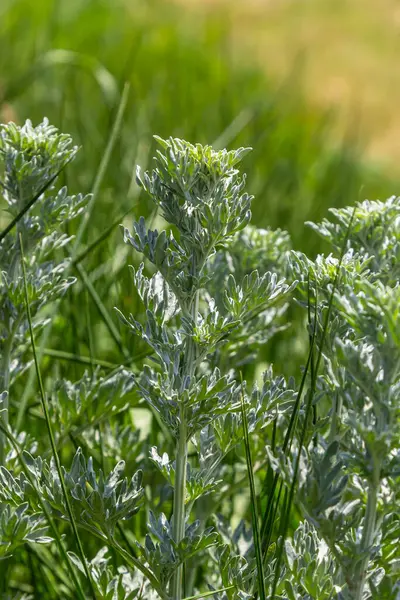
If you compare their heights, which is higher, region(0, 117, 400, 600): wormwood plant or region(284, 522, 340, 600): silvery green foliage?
region(0, 117, 400, 600): wormwood plant

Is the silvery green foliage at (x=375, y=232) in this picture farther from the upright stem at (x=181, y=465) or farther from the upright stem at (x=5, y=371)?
the upright stem at (x=5, y=371)

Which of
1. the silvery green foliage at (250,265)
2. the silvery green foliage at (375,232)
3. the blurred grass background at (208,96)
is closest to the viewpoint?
the silvery green foliage at (375,232)

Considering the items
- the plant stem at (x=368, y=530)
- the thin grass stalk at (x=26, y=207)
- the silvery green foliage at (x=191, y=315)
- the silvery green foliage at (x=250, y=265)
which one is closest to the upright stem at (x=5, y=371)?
the thin grass stalk at (x=26, y=207)

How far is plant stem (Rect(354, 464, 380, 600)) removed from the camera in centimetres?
81

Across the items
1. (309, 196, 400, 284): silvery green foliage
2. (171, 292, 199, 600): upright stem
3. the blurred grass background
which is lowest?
(171, 292, 199, 600): upright stem

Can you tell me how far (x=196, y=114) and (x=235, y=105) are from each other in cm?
27

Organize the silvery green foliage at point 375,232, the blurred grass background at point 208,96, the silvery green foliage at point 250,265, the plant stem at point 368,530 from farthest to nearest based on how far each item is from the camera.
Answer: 1. the blurred grass background at point 208,96
2. the silvery green foliage at point 250,265
3. the silvery green foliage at point 375,232
4. the plant stem at point 368,530

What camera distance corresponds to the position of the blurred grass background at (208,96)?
89.3 inches

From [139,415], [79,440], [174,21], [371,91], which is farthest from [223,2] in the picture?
[79,440]

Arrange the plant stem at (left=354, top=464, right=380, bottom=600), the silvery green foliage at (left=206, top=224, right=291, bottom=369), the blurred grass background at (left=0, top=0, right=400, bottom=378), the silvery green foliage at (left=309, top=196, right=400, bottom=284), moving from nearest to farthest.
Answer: the plant stem at (left=354, top=464, right=380, bottom=600)
the silvery green foliage at (left=309, top=196, right=400, bottom=284)
the silvery green foliage at (left=206, top=224, right=291, bottom=369)
the blurred grass background at (left=0, top=0, right=400, bottom=378)

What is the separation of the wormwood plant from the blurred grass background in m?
0.50

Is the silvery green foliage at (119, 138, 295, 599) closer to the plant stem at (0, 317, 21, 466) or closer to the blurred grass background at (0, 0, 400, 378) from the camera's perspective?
the plant stem at (0, 317, 21, 466)

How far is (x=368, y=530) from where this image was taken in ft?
2.73

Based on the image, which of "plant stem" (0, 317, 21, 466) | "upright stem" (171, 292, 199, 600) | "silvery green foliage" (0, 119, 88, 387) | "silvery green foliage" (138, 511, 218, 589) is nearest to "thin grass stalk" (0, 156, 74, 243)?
"silvery green foliage" (0, 119, 88, 387)
